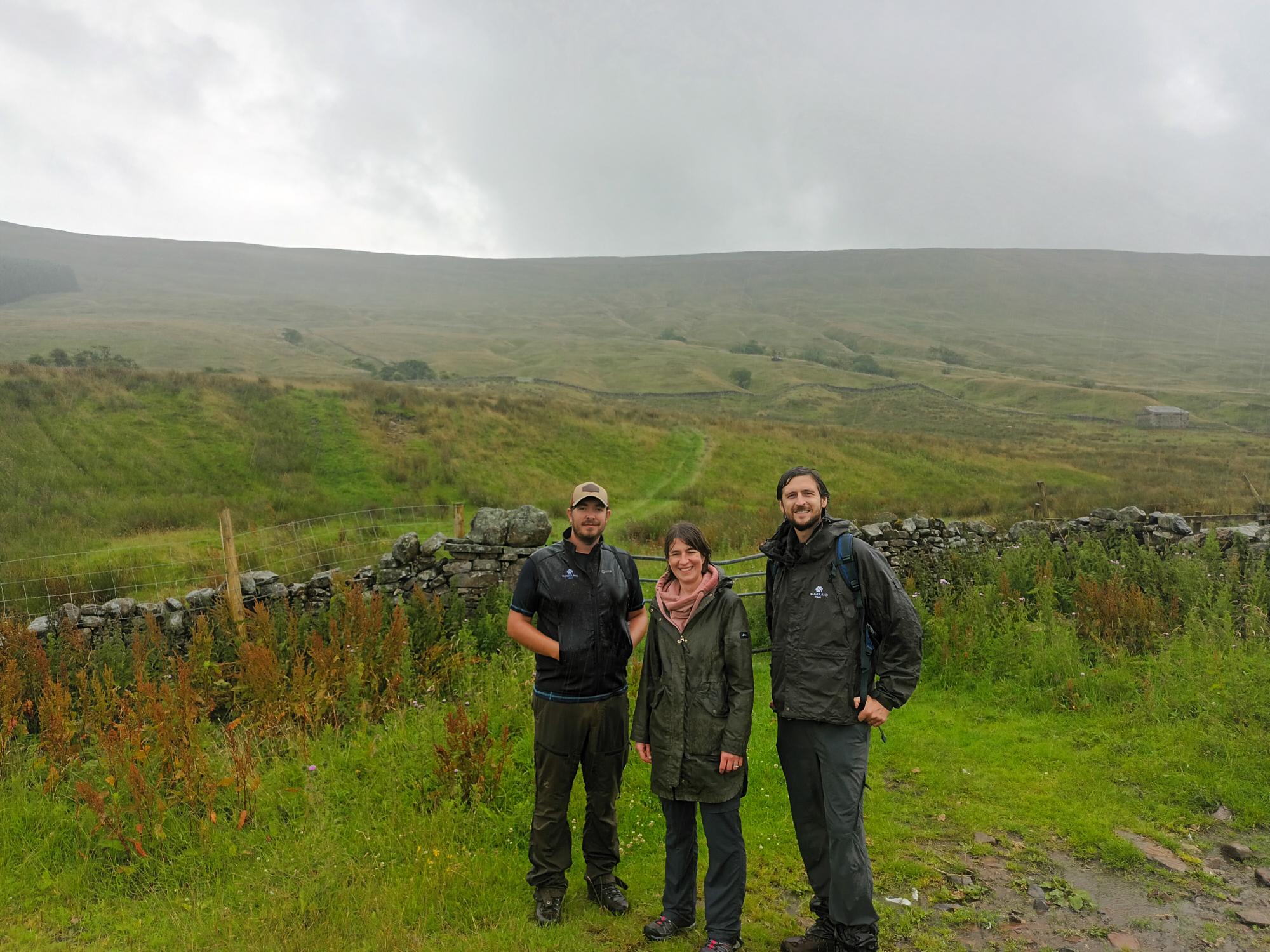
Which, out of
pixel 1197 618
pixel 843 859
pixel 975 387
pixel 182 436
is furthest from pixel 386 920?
pixel 975 387

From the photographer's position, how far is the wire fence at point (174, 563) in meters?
10.9

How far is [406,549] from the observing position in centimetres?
962

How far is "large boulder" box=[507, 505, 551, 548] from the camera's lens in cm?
966

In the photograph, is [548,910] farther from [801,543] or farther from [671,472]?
[671,472]

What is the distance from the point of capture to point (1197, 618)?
7922mm

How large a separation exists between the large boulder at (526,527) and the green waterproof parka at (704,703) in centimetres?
604

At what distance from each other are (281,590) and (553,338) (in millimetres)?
104428

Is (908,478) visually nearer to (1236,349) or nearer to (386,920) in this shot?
(386,920)

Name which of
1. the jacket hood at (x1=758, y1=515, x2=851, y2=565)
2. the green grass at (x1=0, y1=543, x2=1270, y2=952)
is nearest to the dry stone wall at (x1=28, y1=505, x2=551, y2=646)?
the green grass at (x1=0, y1=543, x2=1270, y2=952)

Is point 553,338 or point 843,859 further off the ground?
point 553,338


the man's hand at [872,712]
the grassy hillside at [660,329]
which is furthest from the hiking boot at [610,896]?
the grassy hillside at [660,329]

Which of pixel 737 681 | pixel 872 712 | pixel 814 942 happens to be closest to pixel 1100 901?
pixel 814 942

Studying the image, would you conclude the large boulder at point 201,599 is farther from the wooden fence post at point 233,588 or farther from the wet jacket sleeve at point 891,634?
the wet jacket sleeve at point 891,634

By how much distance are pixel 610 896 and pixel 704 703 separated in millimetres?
1409
